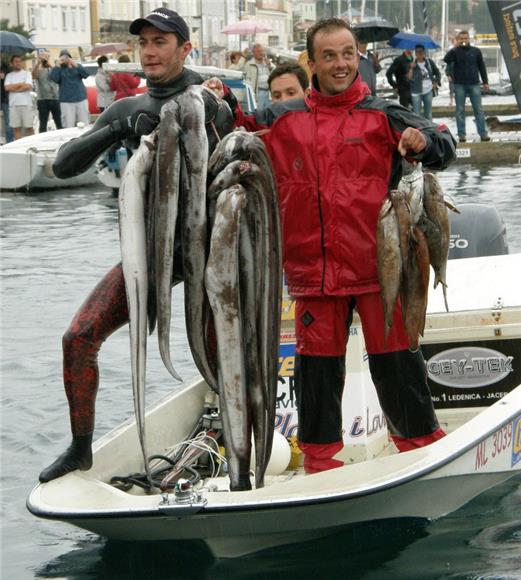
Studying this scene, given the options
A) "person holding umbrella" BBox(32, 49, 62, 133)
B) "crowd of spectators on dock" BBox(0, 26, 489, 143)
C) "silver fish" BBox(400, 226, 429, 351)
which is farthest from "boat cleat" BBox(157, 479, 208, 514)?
"person holding umbrella" BBox(32, 49, 62, 133)

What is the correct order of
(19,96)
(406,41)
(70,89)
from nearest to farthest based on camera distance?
(19,96) → (70,89) → (406,41)

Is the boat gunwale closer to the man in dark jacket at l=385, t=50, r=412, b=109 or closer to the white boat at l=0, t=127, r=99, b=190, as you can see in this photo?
the white boat at l=0, t=127, r=99, b=190

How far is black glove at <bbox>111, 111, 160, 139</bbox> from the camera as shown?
552cm

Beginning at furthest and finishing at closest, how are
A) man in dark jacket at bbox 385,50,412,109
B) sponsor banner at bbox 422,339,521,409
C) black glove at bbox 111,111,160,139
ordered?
1. man in dark jacket at bbox 385,50,412,109
2. sponsor banner at bbox 422,339,521,409
3. black glove at bbox 111,111,160,139

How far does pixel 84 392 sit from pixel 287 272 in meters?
0.99

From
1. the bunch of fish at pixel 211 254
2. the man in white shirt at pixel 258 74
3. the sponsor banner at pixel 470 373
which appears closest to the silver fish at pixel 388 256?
the bunch of fish at pixel 211 254

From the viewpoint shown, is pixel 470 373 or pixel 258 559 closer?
pixel 258 559

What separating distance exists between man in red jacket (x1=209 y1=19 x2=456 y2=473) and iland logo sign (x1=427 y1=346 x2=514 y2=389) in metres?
1.41

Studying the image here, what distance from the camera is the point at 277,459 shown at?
6.59m

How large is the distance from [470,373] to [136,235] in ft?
8.25

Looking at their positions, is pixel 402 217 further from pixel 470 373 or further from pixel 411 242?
pixel 470 373

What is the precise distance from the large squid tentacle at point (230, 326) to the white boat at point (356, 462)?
21 cm

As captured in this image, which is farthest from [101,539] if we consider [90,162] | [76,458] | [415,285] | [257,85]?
[257,85]

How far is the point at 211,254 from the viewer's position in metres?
5.37
